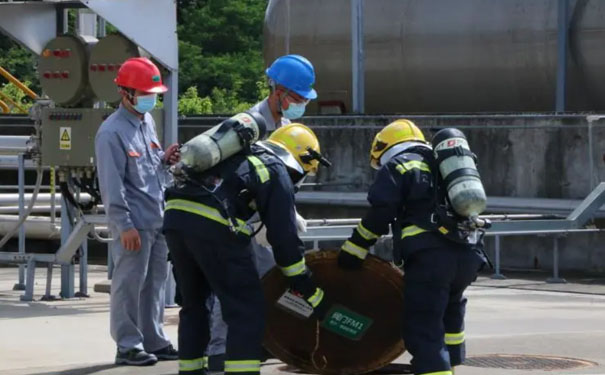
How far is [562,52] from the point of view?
1752cm

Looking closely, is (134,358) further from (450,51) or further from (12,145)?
(450,51)

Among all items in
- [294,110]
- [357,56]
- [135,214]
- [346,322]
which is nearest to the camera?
[346,322]

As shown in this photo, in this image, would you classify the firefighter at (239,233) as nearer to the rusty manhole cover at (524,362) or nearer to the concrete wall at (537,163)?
the rusty manhole cover at (524,362)

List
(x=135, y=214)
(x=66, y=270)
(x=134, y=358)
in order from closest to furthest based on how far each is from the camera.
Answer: (x=134, y=358) < (x=135, y=214) < (x=66, y=270)

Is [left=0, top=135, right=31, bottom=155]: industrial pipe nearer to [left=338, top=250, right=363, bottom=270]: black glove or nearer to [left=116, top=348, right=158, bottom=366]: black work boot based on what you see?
[left=116, top=348, right=158, bottom=366]: black work boot

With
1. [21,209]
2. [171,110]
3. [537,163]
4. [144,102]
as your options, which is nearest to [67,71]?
[171,110]

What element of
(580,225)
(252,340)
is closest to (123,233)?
(252,340)

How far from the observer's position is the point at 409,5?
19.7m

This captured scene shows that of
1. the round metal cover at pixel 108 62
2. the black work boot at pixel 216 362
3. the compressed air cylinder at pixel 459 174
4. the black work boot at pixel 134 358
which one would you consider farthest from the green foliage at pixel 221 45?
the compressed air cylinder at pixel 459 174

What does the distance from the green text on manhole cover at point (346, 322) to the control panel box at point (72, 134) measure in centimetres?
419

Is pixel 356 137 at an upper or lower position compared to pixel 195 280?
upper

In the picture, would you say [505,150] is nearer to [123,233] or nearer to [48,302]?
[48,302]

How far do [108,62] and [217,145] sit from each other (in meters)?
4.70

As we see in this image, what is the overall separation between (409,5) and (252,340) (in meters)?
12.6
